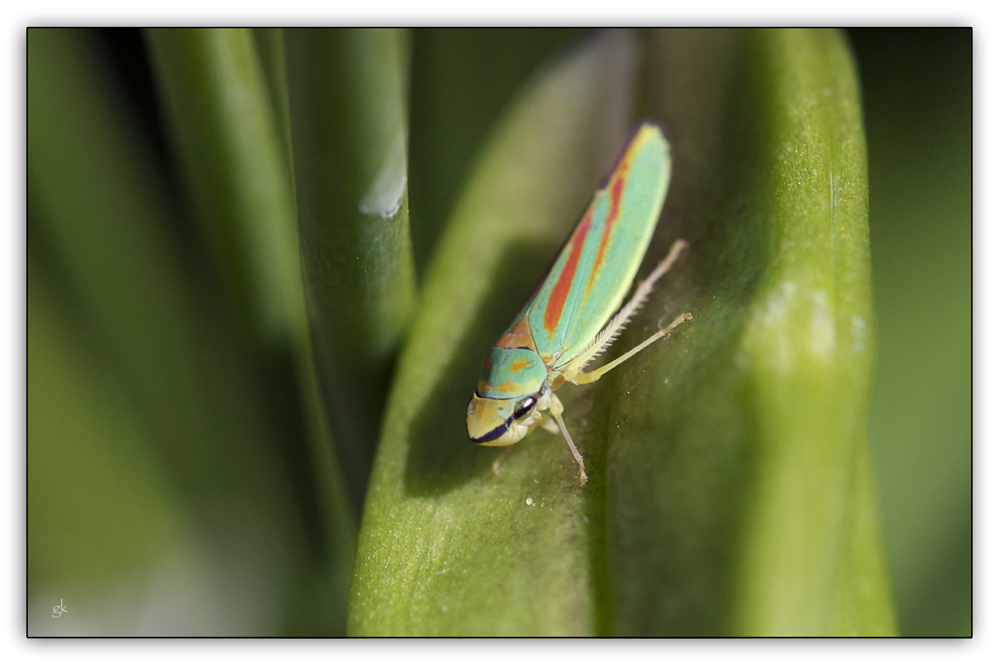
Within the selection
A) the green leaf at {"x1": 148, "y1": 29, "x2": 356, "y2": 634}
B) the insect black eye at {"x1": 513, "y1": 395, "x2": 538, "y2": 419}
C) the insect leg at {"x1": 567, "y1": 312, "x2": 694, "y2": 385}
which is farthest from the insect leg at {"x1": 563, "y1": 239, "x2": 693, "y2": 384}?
the green leaf at {"x1": 148, "y1": 29, "x2": 356, "y2": 634}

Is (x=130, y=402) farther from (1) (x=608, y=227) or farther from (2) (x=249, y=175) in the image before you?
(1) (x=608, y=227)

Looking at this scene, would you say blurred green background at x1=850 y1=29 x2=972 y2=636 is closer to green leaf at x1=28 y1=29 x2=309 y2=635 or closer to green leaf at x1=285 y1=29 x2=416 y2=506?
green leaf at x1=285 y1=29 x2=416 y2=506

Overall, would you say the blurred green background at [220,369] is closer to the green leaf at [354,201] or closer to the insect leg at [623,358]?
the green leaf at [354,201]

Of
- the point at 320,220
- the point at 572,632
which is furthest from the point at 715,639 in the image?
the point at 320,220

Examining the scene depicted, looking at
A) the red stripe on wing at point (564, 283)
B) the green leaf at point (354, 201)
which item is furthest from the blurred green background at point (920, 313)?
the green leaf at point (354, 201)

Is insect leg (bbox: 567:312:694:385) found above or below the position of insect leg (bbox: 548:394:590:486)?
above

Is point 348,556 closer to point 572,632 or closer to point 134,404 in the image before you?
point 134,404

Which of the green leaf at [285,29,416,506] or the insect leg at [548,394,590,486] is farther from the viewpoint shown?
the insect leg at [548,394,590,486]

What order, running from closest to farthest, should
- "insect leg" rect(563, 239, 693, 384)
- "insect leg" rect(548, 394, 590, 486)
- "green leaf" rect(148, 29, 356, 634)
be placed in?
"insect leg" rect(548, 394, 590, 486) → "green leaf" rect(148, 29, 356, 634) → "insect leg" rect(563, 239, 693, 384)
